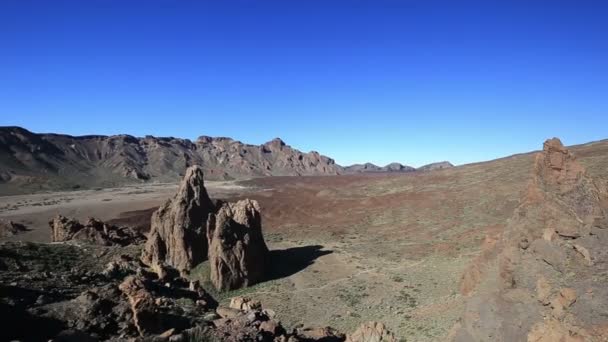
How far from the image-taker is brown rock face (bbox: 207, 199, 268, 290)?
27656 millimetres

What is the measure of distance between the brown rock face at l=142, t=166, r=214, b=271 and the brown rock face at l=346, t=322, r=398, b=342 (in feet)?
58.0

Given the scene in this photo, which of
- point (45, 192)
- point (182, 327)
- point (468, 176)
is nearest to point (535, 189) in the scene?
point (182, 327)

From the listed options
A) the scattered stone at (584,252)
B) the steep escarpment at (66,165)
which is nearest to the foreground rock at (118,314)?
the scattered stone at (584,252)

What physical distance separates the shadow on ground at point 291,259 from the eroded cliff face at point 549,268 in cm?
1684

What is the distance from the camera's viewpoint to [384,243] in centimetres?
4031

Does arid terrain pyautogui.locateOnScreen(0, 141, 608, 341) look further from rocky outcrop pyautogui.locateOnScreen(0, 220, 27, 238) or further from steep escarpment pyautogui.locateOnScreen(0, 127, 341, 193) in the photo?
steep escarpment pyautogui.locateOnScreen(0, 127, 341, 193)

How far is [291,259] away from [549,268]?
929 inches

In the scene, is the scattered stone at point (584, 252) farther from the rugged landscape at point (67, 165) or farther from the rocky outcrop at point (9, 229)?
the rugged landscape at point (67, 165)

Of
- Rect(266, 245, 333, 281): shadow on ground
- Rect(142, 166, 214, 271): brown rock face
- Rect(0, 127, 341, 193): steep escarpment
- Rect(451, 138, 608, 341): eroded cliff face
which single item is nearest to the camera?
Rect(451, 138, 608, 341): eroded cliff face

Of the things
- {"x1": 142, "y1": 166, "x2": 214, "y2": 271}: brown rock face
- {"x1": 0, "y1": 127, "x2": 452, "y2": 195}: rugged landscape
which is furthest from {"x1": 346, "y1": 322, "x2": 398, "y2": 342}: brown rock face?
{"x1": 0, "y1": 127, "x2": 452, "y2": 195}: rugged landscape

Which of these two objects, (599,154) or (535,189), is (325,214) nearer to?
(599,154)

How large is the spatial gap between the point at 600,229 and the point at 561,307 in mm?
3051

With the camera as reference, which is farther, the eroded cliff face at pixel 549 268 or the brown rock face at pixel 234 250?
the brown rock face at pixel 234 250

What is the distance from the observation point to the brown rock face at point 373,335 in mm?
14208
